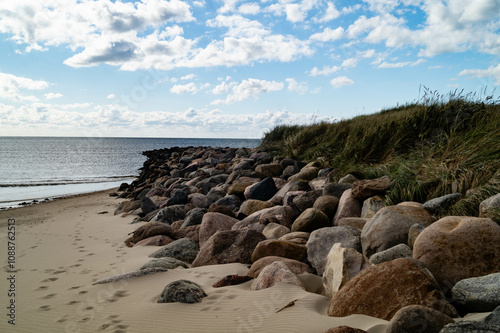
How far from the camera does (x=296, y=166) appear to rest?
8.58 metres

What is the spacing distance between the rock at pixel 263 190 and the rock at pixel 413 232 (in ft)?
13.7

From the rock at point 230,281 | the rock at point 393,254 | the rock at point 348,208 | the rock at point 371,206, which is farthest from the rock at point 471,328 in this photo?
the rock at point 348,208

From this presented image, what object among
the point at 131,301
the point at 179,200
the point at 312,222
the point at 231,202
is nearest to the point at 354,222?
the point at 312,222

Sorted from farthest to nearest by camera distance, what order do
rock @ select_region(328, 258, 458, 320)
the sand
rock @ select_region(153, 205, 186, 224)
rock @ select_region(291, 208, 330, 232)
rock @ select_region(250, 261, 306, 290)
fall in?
1. rock @ select_region(153, 205, 186, 224)
2. rock @ select_region(291, 208, 330, 232)
3. rock @ select_region(250, 261, 306, 290)
4. the sand
5. rock @ select_region(328, 258, 458, 320)

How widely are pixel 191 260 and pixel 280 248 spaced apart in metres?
1.64

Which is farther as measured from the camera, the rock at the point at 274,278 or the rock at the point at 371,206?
the rock at the point at 371,206

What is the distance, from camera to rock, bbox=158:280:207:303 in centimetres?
318

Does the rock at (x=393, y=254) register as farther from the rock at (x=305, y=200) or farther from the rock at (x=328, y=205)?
the rock at (x=305, y=200)

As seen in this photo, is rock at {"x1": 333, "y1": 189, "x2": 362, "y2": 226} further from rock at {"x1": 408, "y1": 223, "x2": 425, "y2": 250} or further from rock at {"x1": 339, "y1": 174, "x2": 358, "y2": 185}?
rock at {"x1": 408, "y1": 223, "x2": 425, "y2": 250}

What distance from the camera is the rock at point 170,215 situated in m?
7.76

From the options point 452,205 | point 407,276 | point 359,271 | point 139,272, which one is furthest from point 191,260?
point 452,205

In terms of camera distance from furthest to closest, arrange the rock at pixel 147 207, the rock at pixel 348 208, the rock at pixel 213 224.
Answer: the rock at pixel 147 207 < the rock at pixel 213 224 < the rock at pixel 348 208

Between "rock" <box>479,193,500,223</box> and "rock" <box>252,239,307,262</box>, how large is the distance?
1.98 m

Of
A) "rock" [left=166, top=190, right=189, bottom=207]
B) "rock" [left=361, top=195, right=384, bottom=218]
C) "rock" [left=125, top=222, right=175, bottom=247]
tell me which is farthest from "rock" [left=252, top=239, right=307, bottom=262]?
"rock" [left=166, top=190, right=189, bottom=207]
